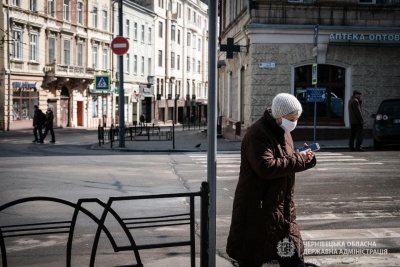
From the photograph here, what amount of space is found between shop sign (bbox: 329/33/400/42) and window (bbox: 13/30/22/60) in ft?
81.0

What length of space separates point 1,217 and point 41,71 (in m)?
35.8

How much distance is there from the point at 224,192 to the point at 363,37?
13.9 meters

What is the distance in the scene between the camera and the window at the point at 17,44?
1547 inches

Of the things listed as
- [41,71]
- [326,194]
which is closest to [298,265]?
[326,194]

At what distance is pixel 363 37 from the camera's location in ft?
72.6

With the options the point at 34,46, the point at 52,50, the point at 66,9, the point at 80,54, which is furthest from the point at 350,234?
the point at 80,54

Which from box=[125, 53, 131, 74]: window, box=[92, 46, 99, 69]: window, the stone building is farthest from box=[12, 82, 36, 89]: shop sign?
box=[125, 53, 131, 74]: window

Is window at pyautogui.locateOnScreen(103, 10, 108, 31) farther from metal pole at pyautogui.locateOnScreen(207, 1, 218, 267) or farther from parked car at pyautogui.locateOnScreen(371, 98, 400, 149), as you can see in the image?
metal pole at pyautogui.locateOnScreen(207, 1, 218, 267)

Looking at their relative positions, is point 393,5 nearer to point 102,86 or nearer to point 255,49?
point 255,49

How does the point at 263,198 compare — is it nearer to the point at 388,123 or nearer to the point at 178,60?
the point at 388,123

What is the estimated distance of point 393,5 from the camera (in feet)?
73.5

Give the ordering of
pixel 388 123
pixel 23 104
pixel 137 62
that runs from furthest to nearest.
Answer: pixel 137 62
pixel 23 104
pixel 388 123

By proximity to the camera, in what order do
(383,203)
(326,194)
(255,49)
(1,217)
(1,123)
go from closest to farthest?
(1,217) < (383,203) < (326,194) < (255,49) < (1,123)

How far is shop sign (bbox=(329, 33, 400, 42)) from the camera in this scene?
869 inches
